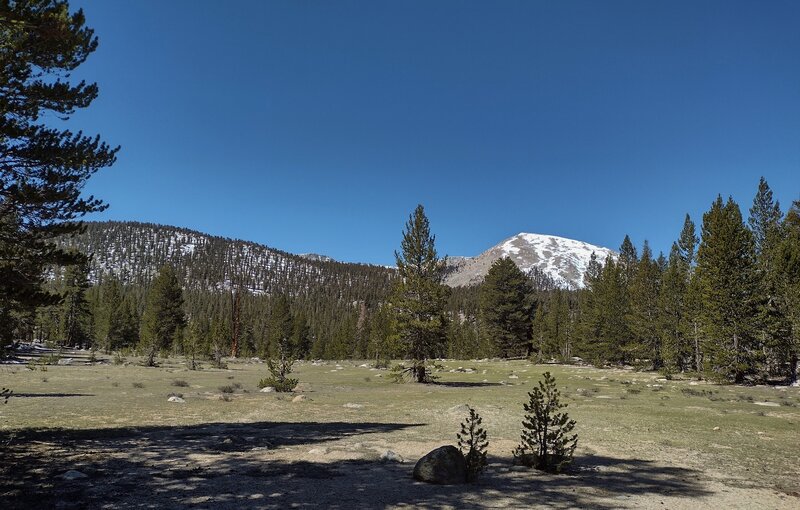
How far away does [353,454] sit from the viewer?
10.8 metres

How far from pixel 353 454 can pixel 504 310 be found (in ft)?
207

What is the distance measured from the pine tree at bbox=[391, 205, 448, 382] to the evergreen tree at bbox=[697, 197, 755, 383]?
2058 centimetres

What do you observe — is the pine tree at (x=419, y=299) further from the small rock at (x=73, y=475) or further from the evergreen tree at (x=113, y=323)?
the evergreen tree at (x=113, y=323)

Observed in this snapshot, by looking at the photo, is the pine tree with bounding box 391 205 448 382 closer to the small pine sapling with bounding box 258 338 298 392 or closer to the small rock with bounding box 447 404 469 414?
the small pine sapling with bounding box 258 338 298 392

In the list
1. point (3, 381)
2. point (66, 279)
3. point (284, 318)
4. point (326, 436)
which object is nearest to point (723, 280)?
point (326, 436)

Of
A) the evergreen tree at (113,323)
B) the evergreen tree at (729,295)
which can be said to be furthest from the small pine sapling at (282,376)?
the evergreen tree at (113,323)

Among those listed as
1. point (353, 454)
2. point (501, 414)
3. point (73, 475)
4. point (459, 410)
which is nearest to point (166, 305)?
point (459, 410)

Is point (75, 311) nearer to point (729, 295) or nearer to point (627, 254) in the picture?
point (729, 295)

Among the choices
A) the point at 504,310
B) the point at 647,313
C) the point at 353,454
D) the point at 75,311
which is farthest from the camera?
the point at 75,311

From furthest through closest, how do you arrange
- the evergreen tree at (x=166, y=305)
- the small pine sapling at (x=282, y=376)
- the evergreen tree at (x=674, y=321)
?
the evergreen tree at (x=166, y=305) → the evergreen tree at (x=674, y=321) → the small pine sapling at (x=282, y=376)

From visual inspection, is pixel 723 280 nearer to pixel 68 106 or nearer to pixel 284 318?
pixel 68 106

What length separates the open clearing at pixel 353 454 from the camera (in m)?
7.43

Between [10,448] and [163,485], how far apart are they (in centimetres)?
467

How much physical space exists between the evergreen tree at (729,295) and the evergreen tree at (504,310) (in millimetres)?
36920
